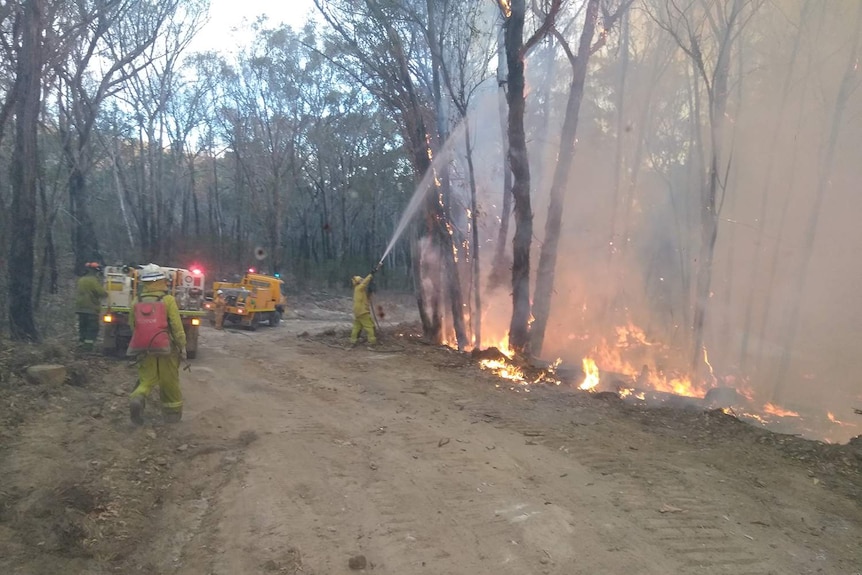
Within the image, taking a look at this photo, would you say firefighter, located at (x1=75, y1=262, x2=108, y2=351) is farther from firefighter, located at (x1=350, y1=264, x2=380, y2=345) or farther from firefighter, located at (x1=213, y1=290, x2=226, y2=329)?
firefighter, located at (x1=213, y1=290, x2=226, y2=329)

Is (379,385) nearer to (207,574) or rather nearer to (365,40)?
(207,574)

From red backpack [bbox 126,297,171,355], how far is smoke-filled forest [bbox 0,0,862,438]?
6.27 metres

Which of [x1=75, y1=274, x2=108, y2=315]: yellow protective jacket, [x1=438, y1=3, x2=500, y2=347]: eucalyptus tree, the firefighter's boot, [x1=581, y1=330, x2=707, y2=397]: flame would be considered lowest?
[x1=581, y1=330, x2=707, y2=397]: flame

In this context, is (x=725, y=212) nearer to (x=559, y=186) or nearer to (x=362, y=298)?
(x=559, y=186)

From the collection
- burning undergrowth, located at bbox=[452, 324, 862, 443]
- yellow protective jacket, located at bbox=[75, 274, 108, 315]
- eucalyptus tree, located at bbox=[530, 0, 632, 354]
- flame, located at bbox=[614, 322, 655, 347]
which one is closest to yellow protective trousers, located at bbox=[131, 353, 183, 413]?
yellow protective jacket, located at bbox=[75, 274, 108, 315]

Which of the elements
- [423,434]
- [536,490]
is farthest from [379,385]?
[536,490]

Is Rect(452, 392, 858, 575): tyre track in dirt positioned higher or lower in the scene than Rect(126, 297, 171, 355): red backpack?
lower

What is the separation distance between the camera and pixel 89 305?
41.2ft

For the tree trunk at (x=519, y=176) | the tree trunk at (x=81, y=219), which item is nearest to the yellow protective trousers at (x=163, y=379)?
the tree trunk at (x=519, y=176)

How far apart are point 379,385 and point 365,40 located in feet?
28.3

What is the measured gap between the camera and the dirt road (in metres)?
4.97

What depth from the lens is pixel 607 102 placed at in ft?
89.9

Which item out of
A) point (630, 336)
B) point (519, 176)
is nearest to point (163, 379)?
point (519, 176)

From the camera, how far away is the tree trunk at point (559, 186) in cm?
1481
